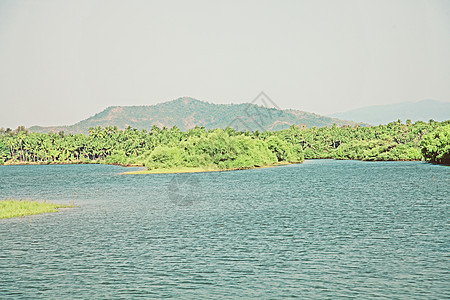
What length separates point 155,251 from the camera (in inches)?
1569

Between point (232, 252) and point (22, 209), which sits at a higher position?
point (22, 209)

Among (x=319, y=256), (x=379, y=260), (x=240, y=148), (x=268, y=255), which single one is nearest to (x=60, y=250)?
(x=268, y=255)

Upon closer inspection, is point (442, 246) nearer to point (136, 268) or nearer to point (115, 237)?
point (136, 268)

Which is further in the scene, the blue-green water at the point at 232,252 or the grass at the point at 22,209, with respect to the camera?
the grass at the point at 22,209

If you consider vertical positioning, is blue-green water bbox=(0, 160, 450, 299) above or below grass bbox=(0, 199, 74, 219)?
below

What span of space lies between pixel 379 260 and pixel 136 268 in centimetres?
1713

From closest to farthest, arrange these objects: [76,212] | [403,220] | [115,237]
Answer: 1. [115,237]
2. [403,220]
3. [76,212]

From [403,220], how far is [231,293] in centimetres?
3295

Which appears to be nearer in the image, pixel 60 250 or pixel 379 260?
pixel 379 260

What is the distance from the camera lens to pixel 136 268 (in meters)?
34.1

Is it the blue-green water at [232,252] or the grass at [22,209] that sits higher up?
the grass at [22,209]

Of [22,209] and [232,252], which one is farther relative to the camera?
[22,209]

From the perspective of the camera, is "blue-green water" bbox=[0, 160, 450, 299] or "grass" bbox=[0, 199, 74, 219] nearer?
"blue-green water" bbox=[0, 160, 450, 299]

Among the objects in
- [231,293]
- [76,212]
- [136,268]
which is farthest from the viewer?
[76,212]
